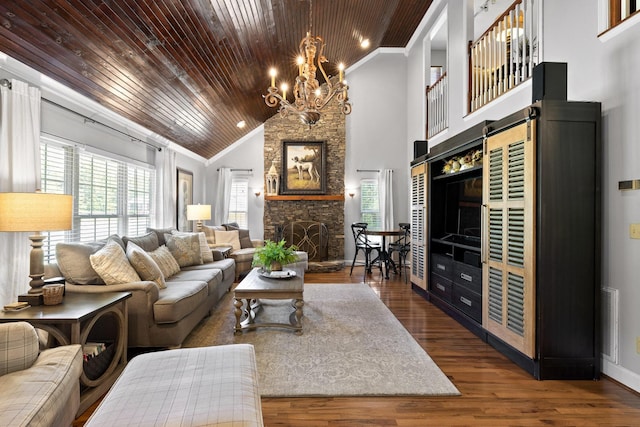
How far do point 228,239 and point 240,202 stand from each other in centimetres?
161

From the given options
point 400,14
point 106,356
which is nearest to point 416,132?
point 400,14

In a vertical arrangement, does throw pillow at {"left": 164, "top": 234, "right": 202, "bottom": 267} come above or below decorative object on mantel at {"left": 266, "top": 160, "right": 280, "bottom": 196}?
below

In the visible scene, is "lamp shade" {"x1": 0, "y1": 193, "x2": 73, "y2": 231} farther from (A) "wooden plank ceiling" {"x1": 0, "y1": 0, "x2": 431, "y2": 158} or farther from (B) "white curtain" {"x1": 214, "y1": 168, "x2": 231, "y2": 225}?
(B) "white curtain" {"x1": 214, "y1": 168, "x2": 231, "y2": 225}

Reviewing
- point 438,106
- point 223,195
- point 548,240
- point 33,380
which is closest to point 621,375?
point 548,240

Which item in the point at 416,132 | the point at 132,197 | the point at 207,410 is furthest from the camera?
the point at 416,132

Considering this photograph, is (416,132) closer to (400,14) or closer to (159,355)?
(400,14)

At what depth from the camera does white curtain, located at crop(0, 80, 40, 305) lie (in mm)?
2500

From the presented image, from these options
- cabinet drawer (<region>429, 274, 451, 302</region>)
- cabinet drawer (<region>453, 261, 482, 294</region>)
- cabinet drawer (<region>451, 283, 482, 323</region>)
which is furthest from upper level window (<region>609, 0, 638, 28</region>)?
cabinet drawer (<region>429, 274, 451, 302</region>)

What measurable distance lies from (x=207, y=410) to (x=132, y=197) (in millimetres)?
4435

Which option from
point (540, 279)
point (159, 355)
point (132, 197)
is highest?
point (132, 197)

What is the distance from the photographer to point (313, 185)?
7484 millimetres

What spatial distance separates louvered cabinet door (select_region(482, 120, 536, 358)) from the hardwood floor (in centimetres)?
31

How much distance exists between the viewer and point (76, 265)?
9.11ft

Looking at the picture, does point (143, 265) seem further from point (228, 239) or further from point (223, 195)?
point (223, 195)
